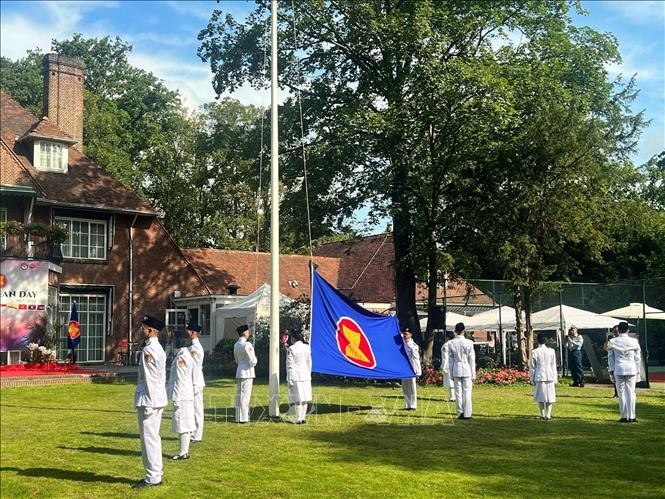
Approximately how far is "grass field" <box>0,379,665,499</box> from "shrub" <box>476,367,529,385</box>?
8148 millimetres

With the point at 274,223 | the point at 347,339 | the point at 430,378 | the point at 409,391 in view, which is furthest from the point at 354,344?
the point at 430,378

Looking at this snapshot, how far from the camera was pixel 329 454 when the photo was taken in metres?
11.2

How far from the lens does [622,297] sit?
90.0 feet

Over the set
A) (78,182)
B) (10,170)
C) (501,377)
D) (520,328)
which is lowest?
(501,377)

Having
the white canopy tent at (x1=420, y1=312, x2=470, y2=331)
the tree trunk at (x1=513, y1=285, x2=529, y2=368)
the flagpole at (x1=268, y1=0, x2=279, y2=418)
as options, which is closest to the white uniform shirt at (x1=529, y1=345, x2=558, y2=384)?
the flagpole at (x1=268, y1=0, x2=279, y2=418)

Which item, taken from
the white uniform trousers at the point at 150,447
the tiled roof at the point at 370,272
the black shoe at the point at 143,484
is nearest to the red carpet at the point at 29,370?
the white uniform trousers at the point at 150,447

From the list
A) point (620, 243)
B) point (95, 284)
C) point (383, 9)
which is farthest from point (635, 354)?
point (620, 243)

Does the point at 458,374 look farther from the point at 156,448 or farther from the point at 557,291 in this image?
the point at 557,291

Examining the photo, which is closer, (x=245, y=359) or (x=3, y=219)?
(x=3, y=219)

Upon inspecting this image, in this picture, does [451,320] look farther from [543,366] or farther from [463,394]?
[463,394]

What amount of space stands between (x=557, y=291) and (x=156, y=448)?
66.9 ft

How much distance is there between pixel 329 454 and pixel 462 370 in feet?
18.7

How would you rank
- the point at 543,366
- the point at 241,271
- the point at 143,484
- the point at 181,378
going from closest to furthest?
the point at 143,484 → the point at 181,378 → the point at 543,366 → the point at 241,271

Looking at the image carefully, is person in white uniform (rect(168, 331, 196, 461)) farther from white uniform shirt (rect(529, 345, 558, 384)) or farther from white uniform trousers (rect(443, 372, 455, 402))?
white uniform shirt (rect(529, 345, 558, 384))
